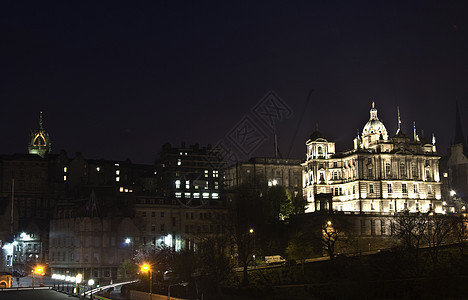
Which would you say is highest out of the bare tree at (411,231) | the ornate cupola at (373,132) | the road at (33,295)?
the ornate cupola at (373,132)

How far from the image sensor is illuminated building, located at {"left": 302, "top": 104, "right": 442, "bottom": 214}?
489ft

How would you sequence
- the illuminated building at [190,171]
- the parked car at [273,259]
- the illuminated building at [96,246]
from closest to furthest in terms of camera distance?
the parked car at [273,259] < the illuminated building at [96,246] < the illuminated building at [190,171]

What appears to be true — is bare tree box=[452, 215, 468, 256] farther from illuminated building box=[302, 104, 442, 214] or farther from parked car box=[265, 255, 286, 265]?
parked car box=[265, 255, 286, 265]

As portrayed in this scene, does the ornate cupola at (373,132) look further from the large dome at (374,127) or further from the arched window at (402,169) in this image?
the arched window at (402,169)

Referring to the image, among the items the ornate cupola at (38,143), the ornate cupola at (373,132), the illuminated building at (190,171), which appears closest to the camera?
the ornate cupola at (373,132)

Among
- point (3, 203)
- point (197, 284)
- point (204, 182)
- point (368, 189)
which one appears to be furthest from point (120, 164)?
point (197, 284)

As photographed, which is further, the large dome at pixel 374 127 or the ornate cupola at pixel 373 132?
the large dome at pixel 374 127

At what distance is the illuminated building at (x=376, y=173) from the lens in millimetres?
149000

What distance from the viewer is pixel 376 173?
150750 millimetres

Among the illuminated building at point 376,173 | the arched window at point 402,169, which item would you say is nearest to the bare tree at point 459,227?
the illuminated building at point 376,173

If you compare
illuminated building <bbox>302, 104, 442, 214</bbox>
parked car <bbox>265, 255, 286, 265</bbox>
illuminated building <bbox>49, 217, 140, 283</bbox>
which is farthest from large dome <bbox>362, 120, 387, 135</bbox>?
illuminated building <bbox>49, 217, 140, 283</bbox>

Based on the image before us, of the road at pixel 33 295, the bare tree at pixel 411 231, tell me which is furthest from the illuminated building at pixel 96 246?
the bare tree at pixel 411 231

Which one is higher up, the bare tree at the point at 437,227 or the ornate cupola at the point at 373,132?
the ornate cupola at the point at 373,132

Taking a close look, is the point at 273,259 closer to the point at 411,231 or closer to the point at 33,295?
the point at 411,231
